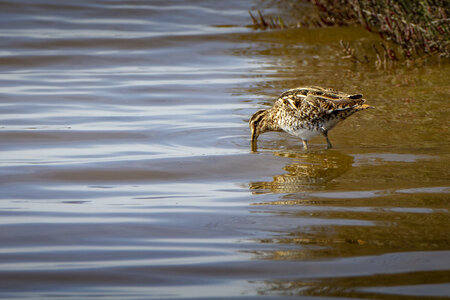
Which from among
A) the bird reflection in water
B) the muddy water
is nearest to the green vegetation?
the muddy water

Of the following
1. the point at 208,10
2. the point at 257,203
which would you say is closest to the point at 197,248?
the point at 257,203

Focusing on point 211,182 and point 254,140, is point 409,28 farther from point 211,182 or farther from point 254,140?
point 211,182

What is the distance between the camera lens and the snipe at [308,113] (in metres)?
6.95

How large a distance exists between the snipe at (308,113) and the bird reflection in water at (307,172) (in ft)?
0.89

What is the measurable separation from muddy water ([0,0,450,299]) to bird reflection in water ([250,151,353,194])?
0.03 m

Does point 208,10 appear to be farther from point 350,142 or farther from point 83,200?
point 83,200

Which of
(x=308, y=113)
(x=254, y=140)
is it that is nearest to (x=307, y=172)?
(x=308, y=113)

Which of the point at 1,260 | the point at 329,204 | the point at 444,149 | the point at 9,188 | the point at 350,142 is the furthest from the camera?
the point at 350,142

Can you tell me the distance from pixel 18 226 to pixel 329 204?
209cm

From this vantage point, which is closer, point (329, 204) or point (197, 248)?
point (197, 248)

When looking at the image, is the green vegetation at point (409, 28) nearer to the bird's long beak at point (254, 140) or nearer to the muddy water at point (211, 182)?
the muddy water at point (211, 182)

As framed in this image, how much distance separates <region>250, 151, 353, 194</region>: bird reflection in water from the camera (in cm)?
579

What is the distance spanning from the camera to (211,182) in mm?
6055

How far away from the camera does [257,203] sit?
208 inches
